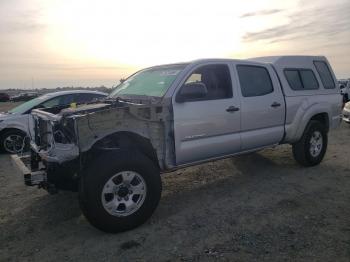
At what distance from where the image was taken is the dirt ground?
12.4ft

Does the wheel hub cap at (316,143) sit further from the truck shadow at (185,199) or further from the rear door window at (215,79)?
the rear door window at (215,79)

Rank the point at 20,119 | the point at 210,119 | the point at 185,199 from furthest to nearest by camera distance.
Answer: the point at 20,119, the point at 185,199, the point at 210,119

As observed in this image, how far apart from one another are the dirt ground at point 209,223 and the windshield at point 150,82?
1603 mm

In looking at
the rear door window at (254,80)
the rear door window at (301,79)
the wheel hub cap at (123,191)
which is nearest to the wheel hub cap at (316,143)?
the rear door window at (301,79)

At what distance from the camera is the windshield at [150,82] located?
5.12 metres

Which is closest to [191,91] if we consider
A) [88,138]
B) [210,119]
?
[210,119]

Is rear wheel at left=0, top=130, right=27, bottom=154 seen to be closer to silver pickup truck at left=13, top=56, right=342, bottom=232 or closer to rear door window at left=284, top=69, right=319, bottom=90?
silver pickup truck at left=13, top=56, right=342, bottom=232

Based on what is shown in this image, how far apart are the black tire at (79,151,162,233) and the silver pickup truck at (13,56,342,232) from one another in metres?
0.01

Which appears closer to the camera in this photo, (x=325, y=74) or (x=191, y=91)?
(x=191, y=91)

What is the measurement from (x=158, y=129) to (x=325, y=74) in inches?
175

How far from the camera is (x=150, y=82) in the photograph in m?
5.52

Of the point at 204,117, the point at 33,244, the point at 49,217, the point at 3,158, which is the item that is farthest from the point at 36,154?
the point at 3,158

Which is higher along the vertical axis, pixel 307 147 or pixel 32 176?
pixel 32 176

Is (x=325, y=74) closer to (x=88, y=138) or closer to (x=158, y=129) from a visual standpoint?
(x=158, y=129)
